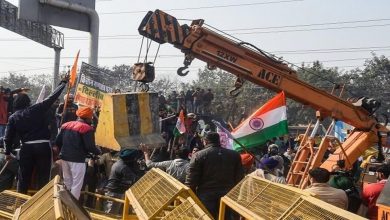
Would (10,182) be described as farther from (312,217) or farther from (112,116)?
(312,217)

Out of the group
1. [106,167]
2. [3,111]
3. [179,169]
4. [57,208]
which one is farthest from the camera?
[3,111]

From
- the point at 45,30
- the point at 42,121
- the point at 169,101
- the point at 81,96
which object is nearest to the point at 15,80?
the point at 45,30

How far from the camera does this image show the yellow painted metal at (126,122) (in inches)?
342

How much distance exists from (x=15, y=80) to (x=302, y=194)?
97694 mm

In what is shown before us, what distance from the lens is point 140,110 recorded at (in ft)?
29.4

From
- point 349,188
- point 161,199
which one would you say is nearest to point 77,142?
point 161,199

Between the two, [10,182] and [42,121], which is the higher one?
[42,121]

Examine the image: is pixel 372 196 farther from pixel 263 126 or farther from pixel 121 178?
pixel 263 126

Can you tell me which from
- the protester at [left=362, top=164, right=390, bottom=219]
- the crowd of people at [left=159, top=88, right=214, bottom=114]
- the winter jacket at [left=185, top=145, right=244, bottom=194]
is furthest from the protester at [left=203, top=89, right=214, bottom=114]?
the winter jacket at [left=185, top=145, right=244, bottom=194]

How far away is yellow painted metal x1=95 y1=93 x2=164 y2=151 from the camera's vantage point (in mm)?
8688

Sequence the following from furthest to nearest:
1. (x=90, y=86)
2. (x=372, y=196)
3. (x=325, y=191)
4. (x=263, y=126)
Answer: (x=90, y=86) < (x=263, y=126) < (x=372, y=196) < (x=325, y=191)

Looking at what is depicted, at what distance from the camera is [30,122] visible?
7848 mm

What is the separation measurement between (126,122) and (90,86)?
5.42 meters

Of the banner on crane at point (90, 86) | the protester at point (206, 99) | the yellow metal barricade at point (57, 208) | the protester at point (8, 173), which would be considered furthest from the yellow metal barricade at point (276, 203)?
the protester at point (206, 99)
